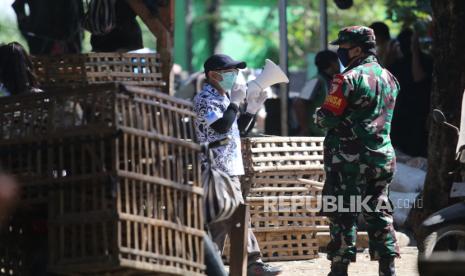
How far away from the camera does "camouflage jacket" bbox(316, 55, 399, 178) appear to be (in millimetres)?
8328

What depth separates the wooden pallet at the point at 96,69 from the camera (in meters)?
9.26

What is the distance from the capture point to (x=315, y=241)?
34.4ft

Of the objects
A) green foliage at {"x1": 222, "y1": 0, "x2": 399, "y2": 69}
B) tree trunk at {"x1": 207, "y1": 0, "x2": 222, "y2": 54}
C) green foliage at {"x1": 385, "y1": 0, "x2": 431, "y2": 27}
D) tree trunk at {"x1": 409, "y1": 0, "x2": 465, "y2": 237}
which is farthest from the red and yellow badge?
tree trunk at {"x1": 207, "y1": 0, "x2": 222, "y2": 54}

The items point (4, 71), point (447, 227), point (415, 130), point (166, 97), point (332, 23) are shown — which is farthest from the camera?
point (332, 23)

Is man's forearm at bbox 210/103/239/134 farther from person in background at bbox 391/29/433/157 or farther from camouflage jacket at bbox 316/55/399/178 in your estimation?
person in background at bbox 391/29/433/157

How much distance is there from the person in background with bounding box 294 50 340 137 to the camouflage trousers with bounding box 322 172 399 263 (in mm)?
Result: 4066

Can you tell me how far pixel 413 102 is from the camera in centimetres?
1363

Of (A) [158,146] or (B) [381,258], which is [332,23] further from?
(A) [158,146]

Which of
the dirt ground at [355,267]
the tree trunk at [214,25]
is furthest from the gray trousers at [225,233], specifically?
the tree trunk at [214,25]

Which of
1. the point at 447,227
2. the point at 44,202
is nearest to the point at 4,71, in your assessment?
the point at 44,202

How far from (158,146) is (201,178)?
1.72 feet

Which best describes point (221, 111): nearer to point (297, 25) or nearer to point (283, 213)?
point (283, 213)

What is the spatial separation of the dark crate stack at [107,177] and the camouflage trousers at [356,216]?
7.30 ft

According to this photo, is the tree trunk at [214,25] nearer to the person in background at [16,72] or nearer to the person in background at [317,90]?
the person in background at [317,90]
